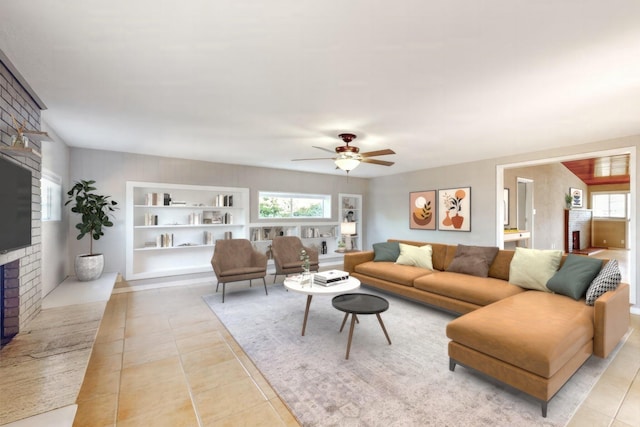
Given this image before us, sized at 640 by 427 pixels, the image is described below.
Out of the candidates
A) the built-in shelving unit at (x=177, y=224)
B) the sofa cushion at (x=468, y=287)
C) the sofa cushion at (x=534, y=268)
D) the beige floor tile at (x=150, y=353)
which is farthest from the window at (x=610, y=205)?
the beige floor tile at (x=150, y=353)

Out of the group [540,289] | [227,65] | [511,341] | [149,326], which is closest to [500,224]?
[540,289]

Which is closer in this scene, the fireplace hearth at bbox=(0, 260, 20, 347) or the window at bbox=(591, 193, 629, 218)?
the fireplace hearth at bbox=(0, 260, 20, 347)

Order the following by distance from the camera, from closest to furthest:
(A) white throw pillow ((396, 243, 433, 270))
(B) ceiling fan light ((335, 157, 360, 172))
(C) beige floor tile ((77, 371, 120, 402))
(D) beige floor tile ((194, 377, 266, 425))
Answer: (D) beige floor tile ((194, 377, 266, 425))
(C) beige floor tile ((77, 371, 120, 402))
(B) ceiling fan light ((335, 157, 360, 172))
(A) white throw pillow ((396, 243, 433, 270))

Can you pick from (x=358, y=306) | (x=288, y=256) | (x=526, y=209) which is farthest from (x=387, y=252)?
(x=526, y=209)

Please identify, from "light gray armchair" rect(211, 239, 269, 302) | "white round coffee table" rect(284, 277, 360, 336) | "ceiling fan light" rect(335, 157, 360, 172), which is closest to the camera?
"white round coffee table" rect(284, 277, 360, 336)

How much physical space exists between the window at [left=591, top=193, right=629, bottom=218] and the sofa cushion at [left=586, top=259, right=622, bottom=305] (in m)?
9.95

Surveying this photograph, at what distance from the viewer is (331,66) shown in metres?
2.03

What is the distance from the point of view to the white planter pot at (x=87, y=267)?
157 inches

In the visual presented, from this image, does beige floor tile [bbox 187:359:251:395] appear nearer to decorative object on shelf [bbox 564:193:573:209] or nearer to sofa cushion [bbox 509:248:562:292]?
sofa cushion [bbox 509:248:562:292]

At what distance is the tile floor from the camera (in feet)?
5.88

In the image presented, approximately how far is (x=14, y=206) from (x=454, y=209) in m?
6.27

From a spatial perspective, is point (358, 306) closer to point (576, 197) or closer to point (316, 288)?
point (316, 288)

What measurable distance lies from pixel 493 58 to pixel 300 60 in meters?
1.34

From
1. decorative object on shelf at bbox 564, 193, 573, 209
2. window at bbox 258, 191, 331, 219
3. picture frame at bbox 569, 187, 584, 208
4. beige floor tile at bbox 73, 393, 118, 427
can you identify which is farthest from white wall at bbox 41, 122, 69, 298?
picture frame at bbox 569, 187, 584, 208
